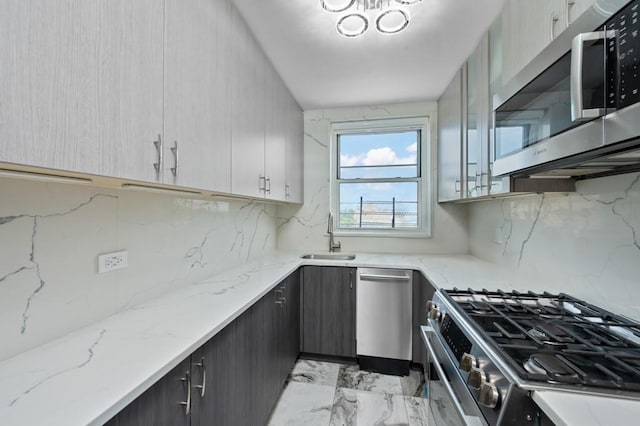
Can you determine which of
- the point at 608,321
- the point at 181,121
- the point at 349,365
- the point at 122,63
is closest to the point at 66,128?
the point at 122,63

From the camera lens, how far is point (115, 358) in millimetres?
832

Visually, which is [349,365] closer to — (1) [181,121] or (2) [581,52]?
(1) [181,121]

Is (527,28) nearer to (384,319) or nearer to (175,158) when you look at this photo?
(175,158)

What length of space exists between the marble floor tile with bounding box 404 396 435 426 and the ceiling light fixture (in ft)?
7.52

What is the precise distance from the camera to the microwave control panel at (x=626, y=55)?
2.12ft


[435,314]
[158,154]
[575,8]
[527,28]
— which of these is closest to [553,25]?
[575,8]

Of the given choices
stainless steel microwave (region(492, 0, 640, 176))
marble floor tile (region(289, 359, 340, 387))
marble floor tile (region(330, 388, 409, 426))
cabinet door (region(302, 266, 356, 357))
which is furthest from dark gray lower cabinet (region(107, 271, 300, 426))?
stainless steel microwave (region(492, 0, 640, 176))

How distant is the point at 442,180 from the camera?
273 centimetres

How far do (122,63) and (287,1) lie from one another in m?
1.03

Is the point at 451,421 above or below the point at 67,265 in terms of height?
below

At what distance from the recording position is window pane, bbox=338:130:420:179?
→ 3076 millimetres

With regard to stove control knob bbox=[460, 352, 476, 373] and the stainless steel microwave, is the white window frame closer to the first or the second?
the stainless steel microwave

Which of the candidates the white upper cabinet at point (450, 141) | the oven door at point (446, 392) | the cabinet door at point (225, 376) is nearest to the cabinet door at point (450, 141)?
the white upper cabinet at point (450, 141)

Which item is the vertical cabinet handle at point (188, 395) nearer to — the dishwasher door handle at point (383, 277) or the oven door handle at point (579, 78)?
the oven door handle at point (579, 78)
